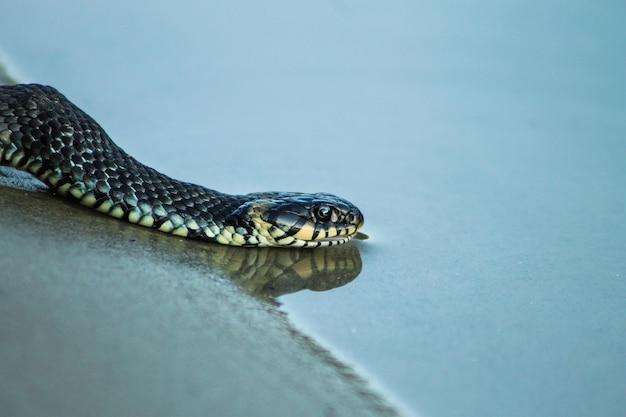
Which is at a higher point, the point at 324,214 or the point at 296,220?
the point at 324,214

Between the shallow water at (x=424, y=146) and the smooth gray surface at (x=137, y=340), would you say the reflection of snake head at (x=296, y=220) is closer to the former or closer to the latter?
the shallow water at (x=424, y=146)

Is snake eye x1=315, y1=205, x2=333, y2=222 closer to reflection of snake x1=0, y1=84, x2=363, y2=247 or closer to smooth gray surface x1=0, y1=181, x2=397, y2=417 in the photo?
reflection of snake x1=0, y1=84, x2=363, y2=247

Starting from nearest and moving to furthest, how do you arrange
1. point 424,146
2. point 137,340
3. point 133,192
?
point 137,340 < point 133,192 < point 424,146

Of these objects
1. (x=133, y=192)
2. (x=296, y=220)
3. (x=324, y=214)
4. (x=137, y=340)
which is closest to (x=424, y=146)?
(x=324, y=214)

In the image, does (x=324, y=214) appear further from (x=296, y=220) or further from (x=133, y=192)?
(x=133, y=192)

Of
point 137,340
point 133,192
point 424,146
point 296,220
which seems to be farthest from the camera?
point 424,146

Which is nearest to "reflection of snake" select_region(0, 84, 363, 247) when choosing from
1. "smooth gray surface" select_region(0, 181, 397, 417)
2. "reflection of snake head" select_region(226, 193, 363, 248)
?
"reflection of snake head" select_region(226, 193, 363, 248)
